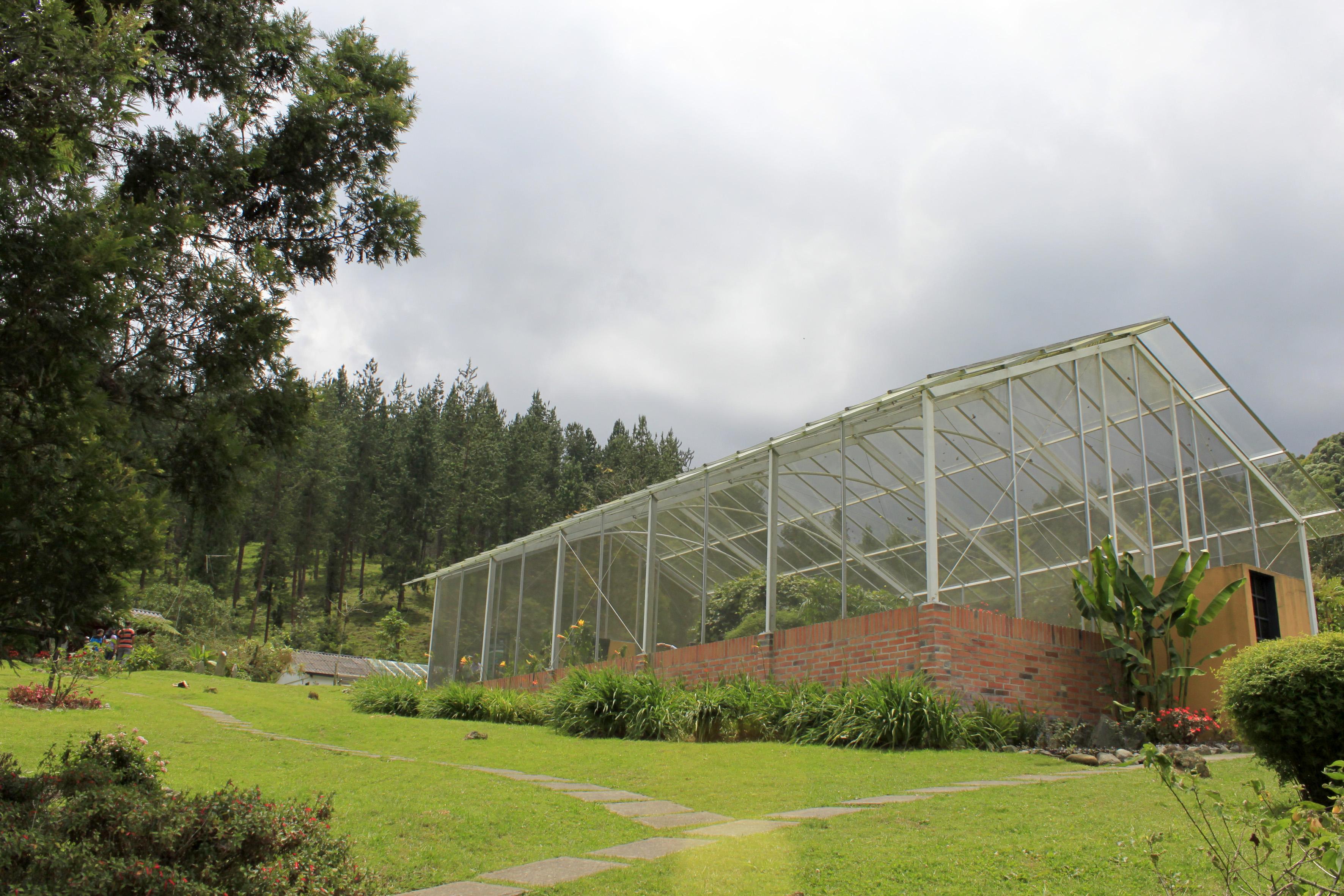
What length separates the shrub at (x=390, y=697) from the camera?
1705 centimetres

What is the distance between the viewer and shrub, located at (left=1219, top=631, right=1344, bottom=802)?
557 centimetres

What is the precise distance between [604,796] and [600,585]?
1163 cm

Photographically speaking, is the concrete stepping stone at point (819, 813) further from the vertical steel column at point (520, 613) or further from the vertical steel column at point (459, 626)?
the vertical steel column at point (459, 626)

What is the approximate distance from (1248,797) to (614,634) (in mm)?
13102

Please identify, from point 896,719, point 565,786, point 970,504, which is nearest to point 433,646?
point 970,504

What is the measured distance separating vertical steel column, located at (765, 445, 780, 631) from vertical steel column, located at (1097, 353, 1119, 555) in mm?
5423

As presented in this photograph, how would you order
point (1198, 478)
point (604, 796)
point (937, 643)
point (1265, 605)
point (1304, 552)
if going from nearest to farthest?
point (604, 796), point (937, 643), point (1265, 605), point (1198, 478), point (1304, 552)

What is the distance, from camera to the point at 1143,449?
14938 mm

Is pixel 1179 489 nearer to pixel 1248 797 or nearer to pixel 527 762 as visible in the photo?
pixel 1248 797

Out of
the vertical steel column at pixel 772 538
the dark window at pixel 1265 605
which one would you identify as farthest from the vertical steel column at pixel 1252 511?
the vertical steel column at pixel 772 538

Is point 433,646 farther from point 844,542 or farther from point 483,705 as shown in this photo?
point 844,542

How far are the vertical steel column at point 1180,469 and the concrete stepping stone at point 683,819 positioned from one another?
12758 millimetres

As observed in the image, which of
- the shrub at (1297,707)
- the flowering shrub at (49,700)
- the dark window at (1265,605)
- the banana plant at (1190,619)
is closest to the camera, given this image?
the shrub at (1297,707)

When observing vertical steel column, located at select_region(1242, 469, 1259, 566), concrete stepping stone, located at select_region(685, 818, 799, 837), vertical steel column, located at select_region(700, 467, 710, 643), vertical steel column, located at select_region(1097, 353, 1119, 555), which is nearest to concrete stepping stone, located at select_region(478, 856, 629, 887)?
concrete stepping stone, located at select_region(685, 818, 799, 837)
